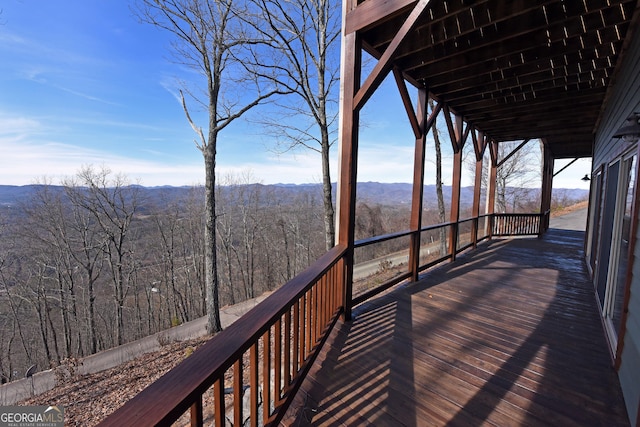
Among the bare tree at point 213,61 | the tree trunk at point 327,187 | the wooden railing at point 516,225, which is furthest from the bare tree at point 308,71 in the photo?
the wooden railing at point 516,225

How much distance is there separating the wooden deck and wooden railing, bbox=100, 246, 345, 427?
0.17 meters

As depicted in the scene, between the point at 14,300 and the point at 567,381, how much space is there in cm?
1943

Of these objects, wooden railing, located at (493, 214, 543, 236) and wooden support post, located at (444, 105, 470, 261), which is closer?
wooden support post, located at (444, 105, 470, 261)

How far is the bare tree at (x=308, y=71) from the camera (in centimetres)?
689

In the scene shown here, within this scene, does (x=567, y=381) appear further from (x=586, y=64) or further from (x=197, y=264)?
(x=197, y=264)

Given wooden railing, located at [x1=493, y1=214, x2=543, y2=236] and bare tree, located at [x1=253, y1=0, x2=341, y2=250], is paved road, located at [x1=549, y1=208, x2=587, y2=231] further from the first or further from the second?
bare tree, located at [x1=253, y1=0, x2=341, y2=250]

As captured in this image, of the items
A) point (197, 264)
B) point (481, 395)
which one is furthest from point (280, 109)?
point (197, 264)

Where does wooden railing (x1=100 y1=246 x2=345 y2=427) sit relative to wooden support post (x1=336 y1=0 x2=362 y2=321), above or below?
below

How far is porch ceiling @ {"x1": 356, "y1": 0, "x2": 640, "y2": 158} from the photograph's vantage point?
8.26ft

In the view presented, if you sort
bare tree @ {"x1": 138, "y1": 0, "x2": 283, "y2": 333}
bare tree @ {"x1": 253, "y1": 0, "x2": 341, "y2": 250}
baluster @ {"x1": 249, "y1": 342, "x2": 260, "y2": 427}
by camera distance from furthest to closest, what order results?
bare tree @ {"x1": 253, "y1": 0, "x2": 341, "y2": 250}
bare tree @ {"x1": 138, "y1": 0, "x2": 283, "y2": 333}
baluster @ {"x1": 249, "y1": 342, "x2": 260, "y2": 427}

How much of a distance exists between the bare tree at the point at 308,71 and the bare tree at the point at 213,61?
1.93ft

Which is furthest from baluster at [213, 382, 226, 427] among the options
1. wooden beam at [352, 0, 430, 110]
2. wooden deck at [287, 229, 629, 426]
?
wooden beam at [352, 0, 430, 110]

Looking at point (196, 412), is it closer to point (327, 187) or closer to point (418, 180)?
point (418, 180)

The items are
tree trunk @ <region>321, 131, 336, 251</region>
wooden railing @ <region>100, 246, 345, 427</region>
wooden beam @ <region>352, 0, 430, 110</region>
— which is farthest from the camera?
tree trunk @ <region>321, 131, 336, 251</region>
